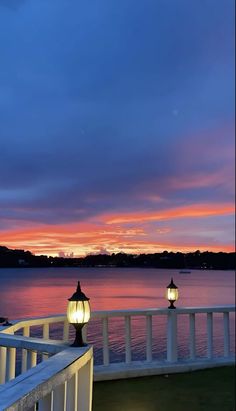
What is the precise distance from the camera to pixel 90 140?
16.4 ft

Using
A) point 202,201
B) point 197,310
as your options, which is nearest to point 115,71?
point 197,310

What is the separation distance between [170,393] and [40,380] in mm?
3102

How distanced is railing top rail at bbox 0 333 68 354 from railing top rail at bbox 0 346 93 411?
121 millimetres

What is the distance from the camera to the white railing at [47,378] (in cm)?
148

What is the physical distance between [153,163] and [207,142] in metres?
1.86

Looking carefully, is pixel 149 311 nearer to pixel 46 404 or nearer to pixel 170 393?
pixel 170 393

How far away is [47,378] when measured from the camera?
65.5 inches

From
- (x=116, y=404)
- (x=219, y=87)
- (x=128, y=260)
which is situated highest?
(x=219, y=87)

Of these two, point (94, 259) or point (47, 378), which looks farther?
point (94, 259)

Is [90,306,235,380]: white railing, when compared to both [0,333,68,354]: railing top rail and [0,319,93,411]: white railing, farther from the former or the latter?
[0,333,68,354]: railing top rail

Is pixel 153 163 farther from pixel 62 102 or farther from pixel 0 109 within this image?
pixel 0 109

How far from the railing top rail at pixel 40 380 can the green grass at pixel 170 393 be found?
2.03 meters

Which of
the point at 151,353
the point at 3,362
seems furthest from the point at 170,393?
the point at 3,362

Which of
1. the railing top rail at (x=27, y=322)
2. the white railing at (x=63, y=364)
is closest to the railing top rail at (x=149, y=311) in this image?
the white railing at (x=63, y=364)
